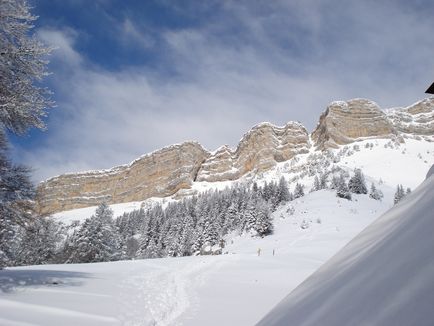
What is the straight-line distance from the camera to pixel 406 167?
4277 inches

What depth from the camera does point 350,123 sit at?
177500mm

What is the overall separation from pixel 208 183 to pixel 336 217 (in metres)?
144

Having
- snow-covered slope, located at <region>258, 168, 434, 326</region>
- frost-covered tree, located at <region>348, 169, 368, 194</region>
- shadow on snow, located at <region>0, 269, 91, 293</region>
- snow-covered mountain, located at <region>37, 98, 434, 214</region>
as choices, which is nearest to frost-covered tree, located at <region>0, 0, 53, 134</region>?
shadow on snow, located at <region>0, 269, 91, 293</region>

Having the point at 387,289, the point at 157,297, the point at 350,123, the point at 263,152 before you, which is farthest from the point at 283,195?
the point at 350,123

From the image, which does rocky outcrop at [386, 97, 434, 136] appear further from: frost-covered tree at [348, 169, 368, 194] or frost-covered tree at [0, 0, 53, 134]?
frost-covered tree at [0, 0, 53, 134]

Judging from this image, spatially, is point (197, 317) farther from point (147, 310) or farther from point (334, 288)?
point (334, 288)

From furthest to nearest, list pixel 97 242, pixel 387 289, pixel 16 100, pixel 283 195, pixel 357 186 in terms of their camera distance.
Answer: pixel 283 195 < pixel 357 186 < pixel 97 242 < pixel 16 100 < pixel 387 289

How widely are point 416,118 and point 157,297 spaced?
202288 millimetres

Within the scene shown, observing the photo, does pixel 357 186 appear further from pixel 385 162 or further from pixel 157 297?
pixel 157 297

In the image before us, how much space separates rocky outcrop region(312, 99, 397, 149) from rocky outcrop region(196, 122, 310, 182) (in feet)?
35.5

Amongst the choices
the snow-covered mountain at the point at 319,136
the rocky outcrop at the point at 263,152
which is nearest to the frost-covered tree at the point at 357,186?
the snow-covered mountain at the point at 319,136

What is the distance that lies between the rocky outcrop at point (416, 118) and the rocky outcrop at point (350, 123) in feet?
27.9

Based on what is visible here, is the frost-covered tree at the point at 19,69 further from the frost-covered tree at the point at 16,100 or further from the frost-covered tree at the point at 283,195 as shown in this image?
the frost-covered tree at the point at 283,195

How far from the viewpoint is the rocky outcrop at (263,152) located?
7067 inches
